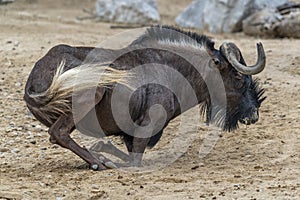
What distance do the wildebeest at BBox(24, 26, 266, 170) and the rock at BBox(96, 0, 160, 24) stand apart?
29.1ft

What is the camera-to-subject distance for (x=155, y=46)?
7398 mm

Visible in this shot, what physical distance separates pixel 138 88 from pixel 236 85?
3.58 ft

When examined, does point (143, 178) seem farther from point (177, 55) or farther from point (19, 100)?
point (19, 100)

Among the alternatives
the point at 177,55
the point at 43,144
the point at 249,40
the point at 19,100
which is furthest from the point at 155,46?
the point at 249,40

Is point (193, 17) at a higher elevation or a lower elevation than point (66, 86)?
higher

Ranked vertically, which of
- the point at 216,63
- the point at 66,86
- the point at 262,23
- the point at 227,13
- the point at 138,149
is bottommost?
the point at 138,149

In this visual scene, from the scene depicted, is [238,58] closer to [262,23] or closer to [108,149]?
[108,149]

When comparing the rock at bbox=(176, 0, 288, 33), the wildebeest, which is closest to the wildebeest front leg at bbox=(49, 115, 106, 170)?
the wildebeest

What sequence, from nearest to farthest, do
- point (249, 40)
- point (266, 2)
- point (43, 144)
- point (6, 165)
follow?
A: point (6, 165) < point (43, 144) < point (249, 40) < point (266, 2)

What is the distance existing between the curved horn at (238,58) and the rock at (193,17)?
28.0 feet

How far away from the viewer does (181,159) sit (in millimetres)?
7484

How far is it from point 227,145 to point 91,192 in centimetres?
234

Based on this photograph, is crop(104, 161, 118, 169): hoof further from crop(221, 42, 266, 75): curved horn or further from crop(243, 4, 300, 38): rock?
crop(243, 4, 300, 38): rock

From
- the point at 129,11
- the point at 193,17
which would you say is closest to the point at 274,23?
the point at 193,17
